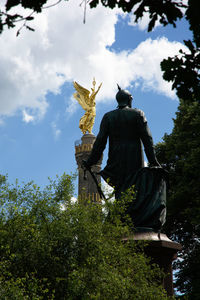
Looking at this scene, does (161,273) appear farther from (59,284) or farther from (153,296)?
(59,284)

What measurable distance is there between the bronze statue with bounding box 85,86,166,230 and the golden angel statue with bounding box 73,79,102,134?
45206mm

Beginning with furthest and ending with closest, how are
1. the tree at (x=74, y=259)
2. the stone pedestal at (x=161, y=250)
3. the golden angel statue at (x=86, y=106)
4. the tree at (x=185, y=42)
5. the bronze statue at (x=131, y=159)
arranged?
1. the golden angel statue at (x=86, y=106)
2. the bronze statue at (x=131, y=159)
3. the stone pedestal at (x=161, y=250)
4. the tree at (x=74, y=259)
5. the tree at (x=185, y=42)

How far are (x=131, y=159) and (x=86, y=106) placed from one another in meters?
46.2

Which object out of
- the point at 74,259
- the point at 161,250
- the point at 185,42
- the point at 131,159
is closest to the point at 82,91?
the point at 131,159

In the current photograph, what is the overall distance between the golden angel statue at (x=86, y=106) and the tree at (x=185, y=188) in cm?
3103

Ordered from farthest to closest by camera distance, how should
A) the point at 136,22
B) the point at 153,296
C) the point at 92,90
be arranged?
the point at 92,90
the point at 153,296
the point at 136,22

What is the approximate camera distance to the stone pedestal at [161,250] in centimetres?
972

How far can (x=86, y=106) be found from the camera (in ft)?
187

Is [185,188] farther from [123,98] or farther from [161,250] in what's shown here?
[161,250]

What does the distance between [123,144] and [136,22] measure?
21.0 feet

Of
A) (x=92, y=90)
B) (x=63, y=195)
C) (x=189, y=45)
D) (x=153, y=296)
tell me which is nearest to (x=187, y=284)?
(x=63, y=195)

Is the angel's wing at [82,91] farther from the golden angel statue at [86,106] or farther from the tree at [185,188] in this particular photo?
the tree at [185,188]

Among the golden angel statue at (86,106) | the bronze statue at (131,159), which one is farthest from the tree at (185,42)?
the golden angel statue at (86,106)

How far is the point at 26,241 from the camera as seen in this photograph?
30.5 feet
